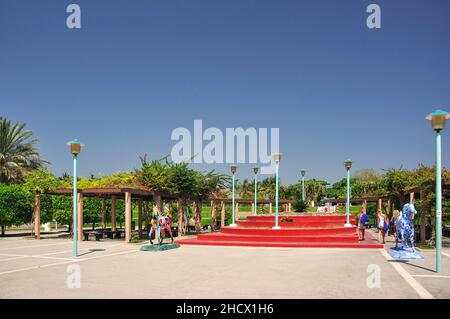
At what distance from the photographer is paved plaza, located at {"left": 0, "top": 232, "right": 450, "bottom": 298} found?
8.00 metres

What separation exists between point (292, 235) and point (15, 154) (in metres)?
29.7

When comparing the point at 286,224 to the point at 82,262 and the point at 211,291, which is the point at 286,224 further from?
the point at 211,291

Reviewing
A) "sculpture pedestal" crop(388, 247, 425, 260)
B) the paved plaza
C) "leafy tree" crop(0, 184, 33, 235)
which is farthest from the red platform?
"leafy tree" crop(0, 184, 33, 235)

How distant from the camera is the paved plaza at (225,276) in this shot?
26.2 feet

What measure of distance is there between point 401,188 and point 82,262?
56.4 feet

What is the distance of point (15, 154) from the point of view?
38.5 m

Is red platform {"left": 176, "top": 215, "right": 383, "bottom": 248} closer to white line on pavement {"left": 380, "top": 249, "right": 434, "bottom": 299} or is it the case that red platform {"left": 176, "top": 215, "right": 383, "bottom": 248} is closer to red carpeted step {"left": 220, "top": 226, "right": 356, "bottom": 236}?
red carpeted step {"left": 220, "top": 226, "right": 356, "bottom": 236}

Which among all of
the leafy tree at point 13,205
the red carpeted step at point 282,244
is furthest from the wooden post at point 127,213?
the leafy tree at point 13,205

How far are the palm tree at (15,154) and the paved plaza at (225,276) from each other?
24.8 m

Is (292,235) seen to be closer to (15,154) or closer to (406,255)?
(406,255)

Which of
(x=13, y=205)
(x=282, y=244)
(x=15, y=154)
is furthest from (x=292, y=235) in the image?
(x=15, y=154)
